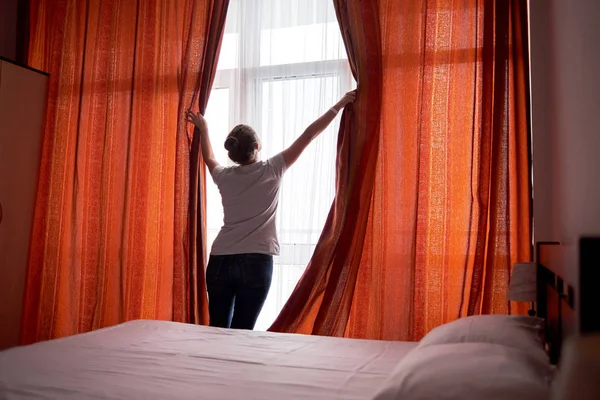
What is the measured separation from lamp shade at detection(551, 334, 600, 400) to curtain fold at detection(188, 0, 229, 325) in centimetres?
286

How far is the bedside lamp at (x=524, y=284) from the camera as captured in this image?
7.16 feet

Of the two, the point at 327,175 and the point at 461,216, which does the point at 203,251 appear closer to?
the point at 327,175

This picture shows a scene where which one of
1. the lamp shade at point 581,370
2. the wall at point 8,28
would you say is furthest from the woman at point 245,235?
the lamp shade at point 581,370

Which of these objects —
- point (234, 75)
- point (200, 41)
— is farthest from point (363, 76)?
point (200, 41)

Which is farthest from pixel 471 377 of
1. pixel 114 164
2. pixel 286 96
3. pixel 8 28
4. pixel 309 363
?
pixel 8 28

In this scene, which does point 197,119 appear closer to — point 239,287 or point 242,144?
point 242,144

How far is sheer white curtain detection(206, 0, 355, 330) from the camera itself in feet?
10.1

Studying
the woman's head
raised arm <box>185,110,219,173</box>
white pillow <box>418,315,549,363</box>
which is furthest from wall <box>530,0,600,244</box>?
raised arm <box>185,110,219,173</box>

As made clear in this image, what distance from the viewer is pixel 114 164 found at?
3.49m

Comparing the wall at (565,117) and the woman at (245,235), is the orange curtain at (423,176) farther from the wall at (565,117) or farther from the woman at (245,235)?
the woman at (245,235)

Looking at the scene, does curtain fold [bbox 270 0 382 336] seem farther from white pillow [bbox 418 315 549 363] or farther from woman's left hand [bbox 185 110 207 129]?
white pillow [bbox 418 315 549 363]

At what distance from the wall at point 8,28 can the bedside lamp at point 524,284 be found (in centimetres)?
347

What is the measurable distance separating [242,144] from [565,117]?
4.85 ft

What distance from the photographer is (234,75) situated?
3336 mm
